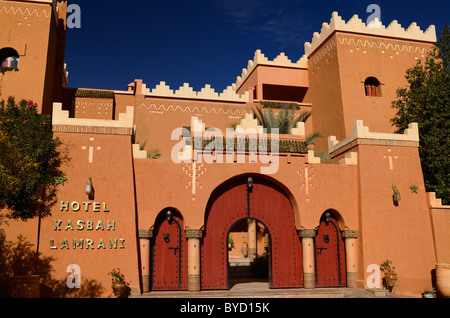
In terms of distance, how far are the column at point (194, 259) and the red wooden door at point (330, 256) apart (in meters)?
4.42

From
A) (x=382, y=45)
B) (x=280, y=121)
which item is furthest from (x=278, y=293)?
(x=382, y=45)

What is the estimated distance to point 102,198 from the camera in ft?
44.3

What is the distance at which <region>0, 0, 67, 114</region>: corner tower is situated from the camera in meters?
16.4

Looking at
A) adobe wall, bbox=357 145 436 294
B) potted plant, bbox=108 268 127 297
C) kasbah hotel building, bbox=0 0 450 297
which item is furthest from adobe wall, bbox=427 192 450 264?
potted plant, bbox=108 268 127 297

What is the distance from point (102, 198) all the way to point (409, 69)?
16.9 meters

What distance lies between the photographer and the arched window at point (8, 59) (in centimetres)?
1714

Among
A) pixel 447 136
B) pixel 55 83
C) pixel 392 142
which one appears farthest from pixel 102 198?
pixel 447 136

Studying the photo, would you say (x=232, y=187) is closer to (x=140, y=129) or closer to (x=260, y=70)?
(x=140, y=129)

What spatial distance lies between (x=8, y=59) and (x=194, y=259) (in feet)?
37.4

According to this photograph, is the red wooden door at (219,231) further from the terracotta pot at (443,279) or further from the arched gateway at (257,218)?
the terracotta pot at (443,279)

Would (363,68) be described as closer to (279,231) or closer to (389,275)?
(279,231)

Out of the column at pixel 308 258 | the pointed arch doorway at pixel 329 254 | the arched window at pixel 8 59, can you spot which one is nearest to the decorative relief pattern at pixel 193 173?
the column at pixel 308 258

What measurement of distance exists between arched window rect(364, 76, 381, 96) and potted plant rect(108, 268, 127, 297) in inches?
618

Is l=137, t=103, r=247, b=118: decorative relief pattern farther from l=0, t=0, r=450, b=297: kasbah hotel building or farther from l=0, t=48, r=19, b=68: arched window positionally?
l=0, t=48, r=19, b=68: arched window
